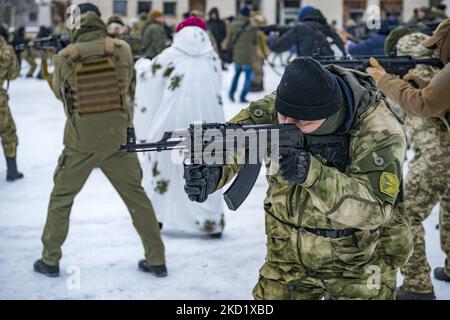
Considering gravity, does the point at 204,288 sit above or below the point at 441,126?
below

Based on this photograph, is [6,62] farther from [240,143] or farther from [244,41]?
[244,41]

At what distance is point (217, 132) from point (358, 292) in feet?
2.87

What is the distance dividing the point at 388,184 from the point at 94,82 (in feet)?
7.82

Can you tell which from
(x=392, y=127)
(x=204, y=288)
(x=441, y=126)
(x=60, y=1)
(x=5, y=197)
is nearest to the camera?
(x=392, y=127)

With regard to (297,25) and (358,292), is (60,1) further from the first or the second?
(358,292)

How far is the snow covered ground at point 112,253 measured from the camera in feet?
14.4

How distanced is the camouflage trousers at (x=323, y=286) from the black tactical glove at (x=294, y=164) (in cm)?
55

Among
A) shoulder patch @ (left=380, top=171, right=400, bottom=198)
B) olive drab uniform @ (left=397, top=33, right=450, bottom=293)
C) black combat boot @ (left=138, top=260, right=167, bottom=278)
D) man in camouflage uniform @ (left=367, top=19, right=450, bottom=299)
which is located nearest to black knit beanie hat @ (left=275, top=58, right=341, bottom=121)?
shoulder patch @ (left=380, top=171, right=400, bottom=198)

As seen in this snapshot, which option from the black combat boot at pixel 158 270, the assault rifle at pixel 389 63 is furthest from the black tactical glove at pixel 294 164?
the black combat boot at pixel 158 270

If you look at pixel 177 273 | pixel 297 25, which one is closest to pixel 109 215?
pixel 177 273

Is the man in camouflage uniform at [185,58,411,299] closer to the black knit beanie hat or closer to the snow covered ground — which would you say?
the black knit beanie hat

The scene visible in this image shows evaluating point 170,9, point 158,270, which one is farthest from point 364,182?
point 170,9

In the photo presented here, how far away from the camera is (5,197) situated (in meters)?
6.71

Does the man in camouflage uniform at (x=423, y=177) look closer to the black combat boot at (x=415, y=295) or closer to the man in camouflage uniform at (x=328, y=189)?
the black combat boot at (x=415, y=295)
